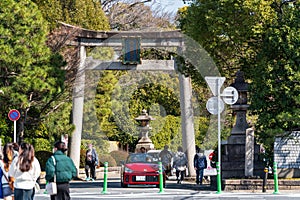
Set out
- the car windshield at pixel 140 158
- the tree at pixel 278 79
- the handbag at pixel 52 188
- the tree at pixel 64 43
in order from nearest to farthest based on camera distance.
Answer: the handbag at pixel 52 188, the tree at pixel 278 79, the car windshield at pixel 140 158, the tree at pixel 64 43

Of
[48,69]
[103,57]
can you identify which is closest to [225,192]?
[48,69]

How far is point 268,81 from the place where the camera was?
26172mm

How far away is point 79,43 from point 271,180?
14383 millimetres

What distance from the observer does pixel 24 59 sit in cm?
3000


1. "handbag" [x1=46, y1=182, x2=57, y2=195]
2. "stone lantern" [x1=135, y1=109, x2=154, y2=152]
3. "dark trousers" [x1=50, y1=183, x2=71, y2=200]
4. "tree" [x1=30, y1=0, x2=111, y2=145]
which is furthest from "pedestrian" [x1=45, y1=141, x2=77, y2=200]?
"stone lantern" [x1=135, y1=109, x2=154, y2=152]

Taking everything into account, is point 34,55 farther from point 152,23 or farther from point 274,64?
point 152,23

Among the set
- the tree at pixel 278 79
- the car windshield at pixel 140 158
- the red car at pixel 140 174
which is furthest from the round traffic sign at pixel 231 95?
the car windshield at pixel 140 158

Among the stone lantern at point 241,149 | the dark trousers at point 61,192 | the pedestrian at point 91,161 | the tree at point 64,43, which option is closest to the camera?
the dark trousers at point 61,192

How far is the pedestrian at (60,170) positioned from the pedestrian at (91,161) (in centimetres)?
1861

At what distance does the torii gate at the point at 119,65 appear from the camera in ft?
120

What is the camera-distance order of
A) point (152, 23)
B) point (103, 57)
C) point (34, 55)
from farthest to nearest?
point (152, 23), point (103, 57), point (34, 55)

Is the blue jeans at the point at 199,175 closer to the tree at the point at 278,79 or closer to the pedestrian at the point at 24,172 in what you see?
the tree at the point at 278,79

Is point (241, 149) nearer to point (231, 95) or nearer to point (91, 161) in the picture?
point (231, 95)

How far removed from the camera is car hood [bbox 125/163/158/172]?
1125 inches
